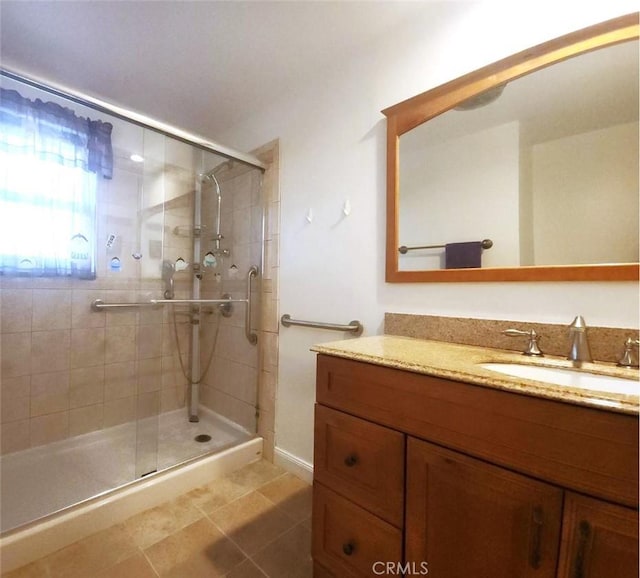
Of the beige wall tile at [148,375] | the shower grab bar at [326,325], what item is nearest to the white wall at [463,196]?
the shower grab bar at [326,325]

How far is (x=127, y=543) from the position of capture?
1.26 m

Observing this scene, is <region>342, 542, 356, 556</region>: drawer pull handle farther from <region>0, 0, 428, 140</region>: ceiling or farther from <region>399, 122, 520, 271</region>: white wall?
<region>0, 0, 428, 140</region>: ceiling

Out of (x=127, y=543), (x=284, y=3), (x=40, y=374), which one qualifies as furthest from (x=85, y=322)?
(x=284, y=3)

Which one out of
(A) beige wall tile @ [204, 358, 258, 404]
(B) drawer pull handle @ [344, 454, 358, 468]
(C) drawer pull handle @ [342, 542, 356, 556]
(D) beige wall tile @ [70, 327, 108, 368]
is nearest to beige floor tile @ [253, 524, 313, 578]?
(C) drawer pull handle @ [342, 542, 356, 556]

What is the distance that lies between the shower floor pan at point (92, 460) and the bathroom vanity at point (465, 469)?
3.79 feet

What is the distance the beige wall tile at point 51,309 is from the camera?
5.96 feet

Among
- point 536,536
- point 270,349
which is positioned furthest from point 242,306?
point 536,536

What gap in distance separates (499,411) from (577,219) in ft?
2.53

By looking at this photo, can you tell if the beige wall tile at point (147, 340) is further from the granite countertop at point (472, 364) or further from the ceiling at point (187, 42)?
the granite countertop at point (472, 364)

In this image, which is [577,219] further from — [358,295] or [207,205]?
[207,205]

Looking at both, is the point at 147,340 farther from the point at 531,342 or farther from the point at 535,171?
the point at 535,171

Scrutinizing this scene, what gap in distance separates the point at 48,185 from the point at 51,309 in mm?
754

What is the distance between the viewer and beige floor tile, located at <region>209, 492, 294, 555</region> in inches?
51.4

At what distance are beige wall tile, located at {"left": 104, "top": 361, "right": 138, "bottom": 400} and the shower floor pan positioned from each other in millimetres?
232
